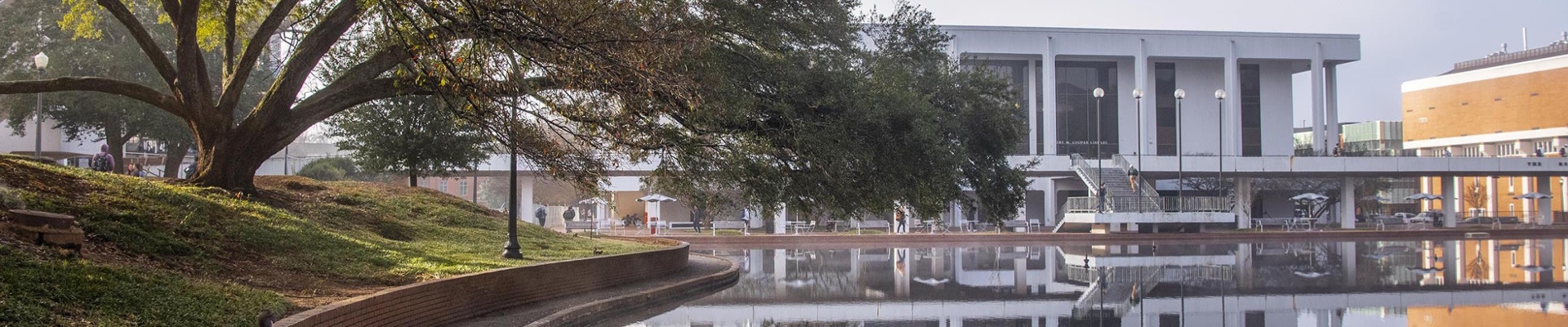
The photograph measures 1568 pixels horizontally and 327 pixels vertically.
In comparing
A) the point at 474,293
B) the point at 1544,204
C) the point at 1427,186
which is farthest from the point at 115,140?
the point at 1427,186

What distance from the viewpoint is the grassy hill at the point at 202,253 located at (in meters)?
8.71

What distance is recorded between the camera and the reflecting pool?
47.2 feet

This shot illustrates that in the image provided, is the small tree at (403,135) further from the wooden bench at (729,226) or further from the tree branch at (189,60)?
the wooden bench at (729,226)

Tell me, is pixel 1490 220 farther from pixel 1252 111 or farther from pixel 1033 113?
pixel 1033 113

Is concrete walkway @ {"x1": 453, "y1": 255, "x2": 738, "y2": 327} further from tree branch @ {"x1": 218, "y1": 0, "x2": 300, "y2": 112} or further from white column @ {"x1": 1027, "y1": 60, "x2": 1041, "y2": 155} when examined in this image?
white column @ {"x1": 1027, "y1": 60, "x2": 1041, "y2": 155}

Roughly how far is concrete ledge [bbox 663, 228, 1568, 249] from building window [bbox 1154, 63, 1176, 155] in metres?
16.7

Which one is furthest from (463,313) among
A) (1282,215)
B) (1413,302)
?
(1282,215)

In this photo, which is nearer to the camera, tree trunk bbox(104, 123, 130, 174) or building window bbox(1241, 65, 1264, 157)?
tree trunk bbox(104, 123, 130, 174)

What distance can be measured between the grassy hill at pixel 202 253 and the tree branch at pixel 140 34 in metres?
2.10

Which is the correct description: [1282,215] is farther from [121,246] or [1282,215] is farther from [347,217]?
[121,246]

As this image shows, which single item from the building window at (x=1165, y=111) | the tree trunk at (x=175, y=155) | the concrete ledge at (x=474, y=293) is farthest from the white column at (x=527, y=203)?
the concrete ledge at (x=474, y=293)

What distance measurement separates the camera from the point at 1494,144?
301 ft

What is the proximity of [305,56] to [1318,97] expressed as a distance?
169 feet

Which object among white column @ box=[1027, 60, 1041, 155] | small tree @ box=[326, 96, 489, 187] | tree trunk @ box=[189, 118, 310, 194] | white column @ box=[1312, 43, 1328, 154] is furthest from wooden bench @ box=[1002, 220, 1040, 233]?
tree trunk @ box=[189, 118, 310, 194]
